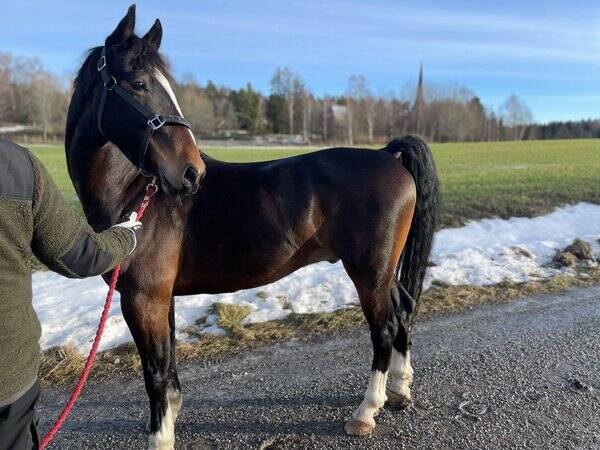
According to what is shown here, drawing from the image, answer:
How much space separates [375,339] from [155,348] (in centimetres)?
144

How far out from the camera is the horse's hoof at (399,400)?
3.14 m

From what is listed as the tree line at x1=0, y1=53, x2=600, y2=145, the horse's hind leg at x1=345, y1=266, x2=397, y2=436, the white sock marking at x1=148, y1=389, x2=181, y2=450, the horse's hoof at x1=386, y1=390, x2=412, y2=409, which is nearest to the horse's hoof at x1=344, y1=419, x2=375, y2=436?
the horse's hind leg at x1=345, y1=266, x2=397, y2=436

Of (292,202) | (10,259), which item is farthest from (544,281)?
(10,259)

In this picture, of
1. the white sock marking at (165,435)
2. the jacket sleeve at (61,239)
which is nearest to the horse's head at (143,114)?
the jacket sleeve at (61,239)

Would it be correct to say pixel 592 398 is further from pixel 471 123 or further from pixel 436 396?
pixel 471 123

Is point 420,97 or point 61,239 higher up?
point 420,97

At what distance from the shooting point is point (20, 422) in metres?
1.54

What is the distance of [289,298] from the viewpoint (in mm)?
5055

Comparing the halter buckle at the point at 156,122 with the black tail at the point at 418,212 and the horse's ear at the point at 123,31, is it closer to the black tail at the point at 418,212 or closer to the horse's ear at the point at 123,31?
the horse's ear at the point at 123,31

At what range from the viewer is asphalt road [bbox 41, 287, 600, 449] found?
2.77m

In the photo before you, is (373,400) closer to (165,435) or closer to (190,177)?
(165,435)

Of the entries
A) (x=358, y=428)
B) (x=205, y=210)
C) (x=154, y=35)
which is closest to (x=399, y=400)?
(x=358, y=428)

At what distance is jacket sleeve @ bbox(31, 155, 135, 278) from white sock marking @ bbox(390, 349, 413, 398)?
2.22m

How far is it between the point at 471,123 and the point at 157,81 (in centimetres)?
9263
